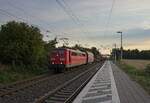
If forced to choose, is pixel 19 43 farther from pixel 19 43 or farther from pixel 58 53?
pixel 58 53

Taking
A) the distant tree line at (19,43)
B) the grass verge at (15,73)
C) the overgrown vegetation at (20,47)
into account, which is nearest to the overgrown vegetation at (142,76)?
the grass verge at (15,73)

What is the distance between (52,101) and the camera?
1512cm

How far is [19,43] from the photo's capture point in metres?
35.2

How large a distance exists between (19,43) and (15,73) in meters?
5.53

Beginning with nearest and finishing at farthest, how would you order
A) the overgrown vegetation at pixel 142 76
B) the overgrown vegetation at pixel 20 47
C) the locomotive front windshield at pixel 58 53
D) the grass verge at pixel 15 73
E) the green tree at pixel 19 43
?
the overgrown vegetation at pixel 142 76 → the grass verge at pixel 15 73 → the overgrown vegetation at pixel 20 47 → the green tree at pixel 19 43 → the locomotive front windshield at pixel 58 53

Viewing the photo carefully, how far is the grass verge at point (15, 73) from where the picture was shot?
25664 millimetres

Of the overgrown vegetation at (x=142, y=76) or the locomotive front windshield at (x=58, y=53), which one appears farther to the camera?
the locomotive front windshield at (x=58, y=53)

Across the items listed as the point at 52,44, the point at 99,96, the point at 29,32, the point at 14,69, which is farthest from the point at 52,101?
the point at 52,44

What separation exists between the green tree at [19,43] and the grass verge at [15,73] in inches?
50.5

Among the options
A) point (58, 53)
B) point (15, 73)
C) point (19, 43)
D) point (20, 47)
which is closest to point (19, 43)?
point (19, 43)

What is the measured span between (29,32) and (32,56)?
8.71 ft

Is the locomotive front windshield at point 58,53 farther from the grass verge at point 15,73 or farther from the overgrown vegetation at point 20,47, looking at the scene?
the grass verge at point 15,73

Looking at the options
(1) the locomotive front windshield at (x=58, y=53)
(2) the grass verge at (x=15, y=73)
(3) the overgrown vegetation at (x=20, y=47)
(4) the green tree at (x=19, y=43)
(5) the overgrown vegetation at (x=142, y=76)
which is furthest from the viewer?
(1) the locomotive front windshield at (x=58, y=53)

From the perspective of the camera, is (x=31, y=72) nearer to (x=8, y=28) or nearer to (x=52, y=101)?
(x=8, y=28)
